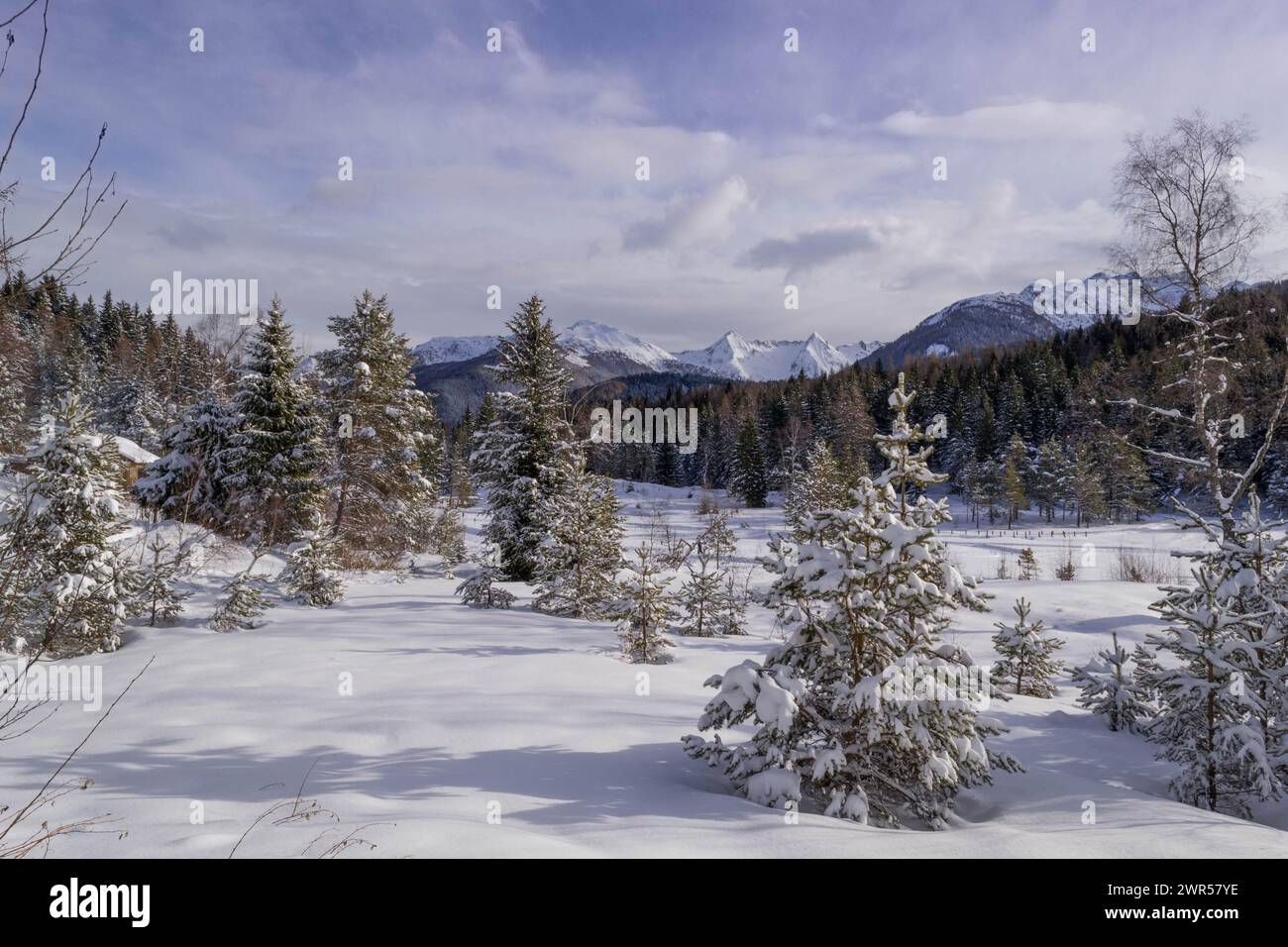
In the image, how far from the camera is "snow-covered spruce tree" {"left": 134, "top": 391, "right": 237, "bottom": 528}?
73.5ft

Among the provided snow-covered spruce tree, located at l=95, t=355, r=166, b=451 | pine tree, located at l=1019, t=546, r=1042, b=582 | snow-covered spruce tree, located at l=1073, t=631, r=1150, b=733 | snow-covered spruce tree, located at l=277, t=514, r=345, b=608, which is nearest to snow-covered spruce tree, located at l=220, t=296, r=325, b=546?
snow-covered spruce tree, located at l=277, t=514, r=345, b=608

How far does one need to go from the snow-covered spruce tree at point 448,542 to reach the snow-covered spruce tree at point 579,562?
37.3ft

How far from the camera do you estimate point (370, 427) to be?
2205 cm

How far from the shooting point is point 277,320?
22594mm

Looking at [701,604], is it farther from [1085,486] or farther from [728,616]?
[1085,486]

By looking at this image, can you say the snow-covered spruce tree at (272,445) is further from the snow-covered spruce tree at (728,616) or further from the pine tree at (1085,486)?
the pine tree at (1085,486)

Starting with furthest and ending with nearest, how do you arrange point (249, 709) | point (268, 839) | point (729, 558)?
point (729, 558), point (249, 709), point (268, 839)

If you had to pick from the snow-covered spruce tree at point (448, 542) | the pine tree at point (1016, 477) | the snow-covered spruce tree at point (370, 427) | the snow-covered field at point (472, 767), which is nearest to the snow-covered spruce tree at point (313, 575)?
the snow-covered field at point (472, 767)

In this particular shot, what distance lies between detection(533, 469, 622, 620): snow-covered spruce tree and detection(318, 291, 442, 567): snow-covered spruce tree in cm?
1069

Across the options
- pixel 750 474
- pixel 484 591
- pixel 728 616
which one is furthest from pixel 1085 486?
pixel 484 591

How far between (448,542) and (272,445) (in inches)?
380
